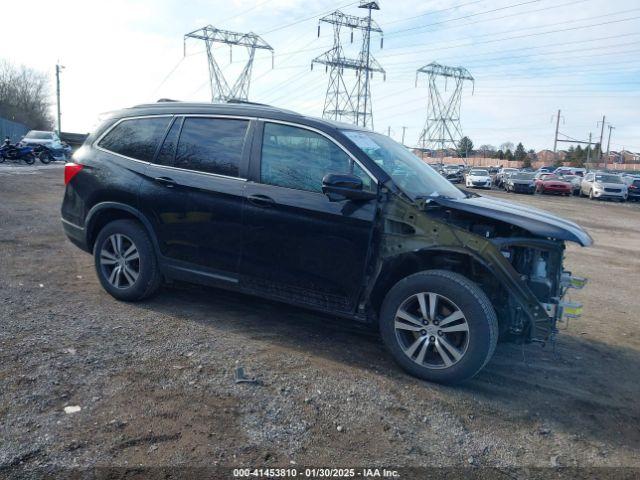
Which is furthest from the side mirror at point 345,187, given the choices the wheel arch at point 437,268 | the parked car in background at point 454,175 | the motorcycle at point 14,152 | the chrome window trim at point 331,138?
the parked car in background at point 454,175

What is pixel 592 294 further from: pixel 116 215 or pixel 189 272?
pixel 116 215

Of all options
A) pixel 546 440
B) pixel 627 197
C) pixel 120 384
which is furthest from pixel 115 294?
pixel 627 197

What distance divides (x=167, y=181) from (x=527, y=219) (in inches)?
121

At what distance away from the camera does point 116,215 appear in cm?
544

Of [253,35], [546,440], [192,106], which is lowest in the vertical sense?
[546,440]

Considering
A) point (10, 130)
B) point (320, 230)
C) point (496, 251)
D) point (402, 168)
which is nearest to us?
point (496, 251)

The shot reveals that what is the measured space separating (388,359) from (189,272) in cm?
193

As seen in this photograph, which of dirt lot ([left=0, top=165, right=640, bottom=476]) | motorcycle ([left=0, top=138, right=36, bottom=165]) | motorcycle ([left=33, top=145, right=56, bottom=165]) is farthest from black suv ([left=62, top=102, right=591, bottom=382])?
motorcycle ([left=33, top=145, right=56, bottom=165])

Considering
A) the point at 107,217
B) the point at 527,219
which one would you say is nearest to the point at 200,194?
the point at 107,217

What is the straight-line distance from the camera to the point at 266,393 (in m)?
3.70

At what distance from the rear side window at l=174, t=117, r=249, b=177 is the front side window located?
268 millimetres

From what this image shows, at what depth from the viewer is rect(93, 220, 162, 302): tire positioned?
5215mm

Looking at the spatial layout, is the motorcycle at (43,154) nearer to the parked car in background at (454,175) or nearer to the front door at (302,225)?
the parked car in background at (454,175)

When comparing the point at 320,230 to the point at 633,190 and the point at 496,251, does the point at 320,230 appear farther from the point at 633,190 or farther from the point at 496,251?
the point at 633,190
